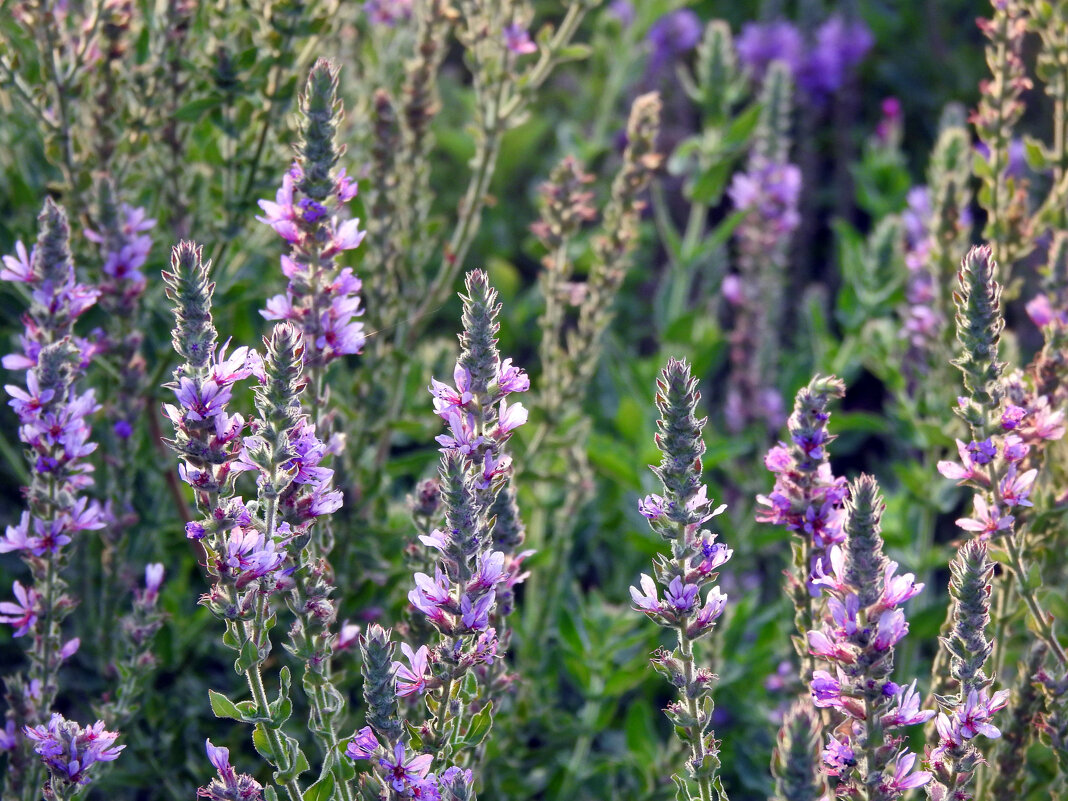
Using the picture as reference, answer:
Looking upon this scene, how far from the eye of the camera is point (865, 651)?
155cm

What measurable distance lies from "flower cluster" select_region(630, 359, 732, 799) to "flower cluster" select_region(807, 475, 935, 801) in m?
0.16

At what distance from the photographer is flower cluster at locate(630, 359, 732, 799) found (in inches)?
62.8

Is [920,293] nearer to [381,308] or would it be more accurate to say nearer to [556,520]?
[556,520]

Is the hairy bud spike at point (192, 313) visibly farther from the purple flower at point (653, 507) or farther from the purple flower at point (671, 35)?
the purple flower at point (671, 35)

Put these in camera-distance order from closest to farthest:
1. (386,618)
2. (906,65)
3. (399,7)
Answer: (386,618) < (399,7) < (906,65)

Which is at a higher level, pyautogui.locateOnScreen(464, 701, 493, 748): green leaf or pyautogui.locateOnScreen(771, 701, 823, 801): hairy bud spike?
pyautogui.locateOnScreen(771, 701, 823, 801): hairy bud spike

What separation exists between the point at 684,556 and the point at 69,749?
96 centimetres

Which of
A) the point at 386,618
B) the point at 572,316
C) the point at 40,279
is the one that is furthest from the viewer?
the point at 572,316

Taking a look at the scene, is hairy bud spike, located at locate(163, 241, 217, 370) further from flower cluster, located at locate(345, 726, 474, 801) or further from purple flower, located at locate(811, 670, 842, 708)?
purple flower, located at locate(811, 670, 842, 708)

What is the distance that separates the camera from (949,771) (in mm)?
1687

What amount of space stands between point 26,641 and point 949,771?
2177mm

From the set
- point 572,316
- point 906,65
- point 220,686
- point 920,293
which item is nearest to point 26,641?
point 220,686

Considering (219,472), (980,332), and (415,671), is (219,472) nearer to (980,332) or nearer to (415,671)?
(415,671)

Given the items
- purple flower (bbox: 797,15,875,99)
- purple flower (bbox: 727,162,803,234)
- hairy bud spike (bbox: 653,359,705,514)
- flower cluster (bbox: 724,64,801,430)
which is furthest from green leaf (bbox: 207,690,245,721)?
purple flower (bbox: 797,15,875,99)
